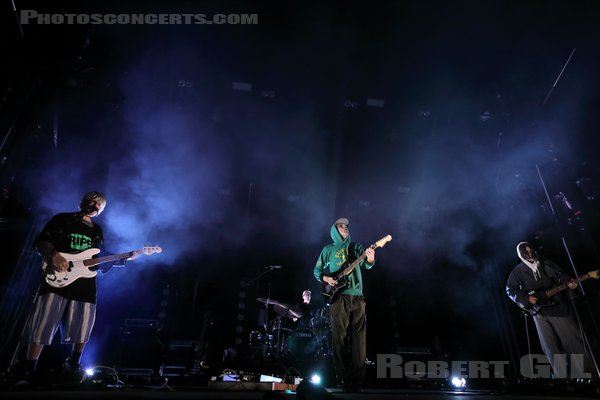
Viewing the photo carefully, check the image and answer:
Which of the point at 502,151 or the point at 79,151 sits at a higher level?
the point at 502,151

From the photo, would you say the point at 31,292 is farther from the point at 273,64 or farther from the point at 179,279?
the point at 273,64

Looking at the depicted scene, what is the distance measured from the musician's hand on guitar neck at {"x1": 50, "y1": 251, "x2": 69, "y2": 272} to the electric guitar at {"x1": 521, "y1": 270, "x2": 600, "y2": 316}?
6494mm

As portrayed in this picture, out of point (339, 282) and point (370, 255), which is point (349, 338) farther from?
point (370, 255)

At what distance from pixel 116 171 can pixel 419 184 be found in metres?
7.30

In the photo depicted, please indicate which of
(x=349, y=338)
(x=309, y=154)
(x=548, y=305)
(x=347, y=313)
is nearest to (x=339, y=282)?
(x=347, y=313)

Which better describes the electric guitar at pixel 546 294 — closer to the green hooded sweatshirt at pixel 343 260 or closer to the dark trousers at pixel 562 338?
the dark trousers at pixel 562 338

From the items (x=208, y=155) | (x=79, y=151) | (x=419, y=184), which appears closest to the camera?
(x=79, y=151)

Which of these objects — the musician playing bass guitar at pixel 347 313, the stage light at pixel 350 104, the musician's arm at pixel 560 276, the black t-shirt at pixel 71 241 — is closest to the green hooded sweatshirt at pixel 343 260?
the musician playing bass guitar at pixel 347 313

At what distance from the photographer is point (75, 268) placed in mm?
3740

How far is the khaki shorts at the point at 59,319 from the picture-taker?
135 inches

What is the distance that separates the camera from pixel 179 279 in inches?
362

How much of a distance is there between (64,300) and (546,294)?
6.68 meters

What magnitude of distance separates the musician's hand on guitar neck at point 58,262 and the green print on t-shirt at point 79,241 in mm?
219

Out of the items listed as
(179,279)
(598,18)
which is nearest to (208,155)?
(179,279)
